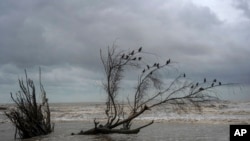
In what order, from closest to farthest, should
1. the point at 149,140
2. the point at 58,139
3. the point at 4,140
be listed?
the point at 149,140 < the point at 58,139 < the point at 4,140

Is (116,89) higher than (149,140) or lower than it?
higher

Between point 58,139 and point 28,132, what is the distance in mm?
2610

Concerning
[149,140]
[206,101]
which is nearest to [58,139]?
[149,140]

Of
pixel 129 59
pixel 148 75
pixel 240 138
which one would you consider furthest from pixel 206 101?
pixel 240 138

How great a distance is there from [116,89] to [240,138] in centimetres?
1200

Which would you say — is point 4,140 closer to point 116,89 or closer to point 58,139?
point 58,139

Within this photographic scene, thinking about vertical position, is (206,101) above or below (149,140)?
above

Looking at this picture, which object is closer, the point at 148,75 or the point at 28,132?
the point at 148,75

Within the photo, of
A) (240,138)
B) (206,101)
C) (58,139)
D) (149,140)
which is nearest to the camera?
(240,138)

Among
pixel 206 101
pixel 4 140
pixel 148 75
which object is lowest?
pixel 4 140

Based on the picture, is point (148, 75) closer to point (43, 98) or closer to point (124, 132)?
point (124, 132)

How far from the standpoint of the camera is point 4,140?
21.1 metres

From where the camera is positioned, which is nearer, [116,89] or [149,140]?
[149,140]

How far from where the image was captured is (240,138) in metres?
8.35
